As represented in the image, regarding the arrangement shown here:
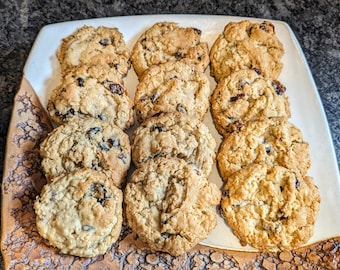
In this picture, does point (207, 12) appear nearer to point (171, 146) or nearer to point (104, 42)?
point (104, 42)

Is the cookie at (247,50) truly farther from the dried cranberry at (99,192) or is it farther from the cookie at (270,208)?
the dried cranberry at (99,192)

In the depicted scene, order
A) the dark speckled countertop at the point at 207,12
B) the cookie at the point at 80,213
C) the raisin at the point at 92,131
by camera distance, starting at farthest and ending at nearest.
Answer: the dark speckled countertop at the point at 207,12 < the raisin at the point at 92,131 < the cookie at the point at 80,213

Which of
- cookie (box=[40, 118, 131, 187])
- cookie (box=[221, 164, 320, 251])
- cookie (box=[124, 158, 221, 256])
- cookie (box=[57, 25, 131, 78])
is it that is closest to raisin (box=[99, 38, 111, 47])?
cookie (box=[57, 25, 131, 78])

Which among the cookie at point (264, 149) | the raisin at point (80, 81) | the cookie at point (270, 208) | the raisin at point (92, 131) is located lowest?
the cookie at point (270, 208)

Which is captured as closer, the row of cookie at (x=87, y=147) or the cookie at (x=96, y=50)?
the row of cookie at (x=87, y=147)

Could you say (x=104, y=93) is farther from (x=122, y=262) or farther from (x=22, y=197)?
(x=122, y=262)

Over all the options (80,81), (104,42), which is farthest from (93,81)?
(104,42)

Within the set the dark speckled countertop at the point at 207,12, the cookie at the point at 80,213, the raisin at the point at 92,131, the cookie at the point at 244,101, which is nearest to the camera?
the cookie at the point at 80,213

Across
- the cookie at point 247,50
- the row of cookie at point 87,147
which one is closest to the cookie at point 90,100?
the row of cookie at point 87,147
